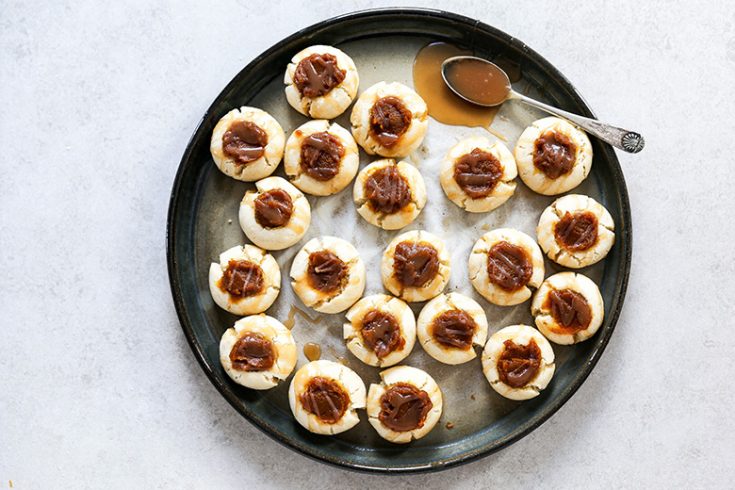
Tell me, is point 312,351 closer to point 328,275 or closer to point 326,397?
point 326,397

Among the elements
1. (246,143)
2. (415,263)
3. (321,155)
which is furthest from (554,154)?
(246,143)

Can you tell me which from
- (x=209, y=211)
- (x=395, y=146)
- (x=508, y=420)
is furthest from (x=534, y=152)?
(x=209, y=211)

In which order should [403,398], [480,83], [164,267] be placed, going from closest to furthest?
[403,398]
[480,83]
[164,267]

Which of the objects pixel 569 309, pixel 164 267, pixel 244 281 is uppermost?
pixel 569 309

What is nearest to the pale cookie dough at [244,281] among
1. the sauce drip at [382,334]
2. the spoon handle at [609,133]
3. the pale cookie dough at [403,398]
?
the sauce drip at [382,334]

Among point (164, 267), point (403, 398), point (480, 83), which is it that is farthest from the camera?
point (164, 267)

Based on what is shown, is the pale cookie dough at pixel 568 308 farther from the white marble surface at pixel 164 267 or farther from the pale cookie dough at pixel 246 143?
the pale cookie dough at pixel 246 143

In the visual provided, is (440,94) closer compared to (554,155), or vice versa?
(554,155)

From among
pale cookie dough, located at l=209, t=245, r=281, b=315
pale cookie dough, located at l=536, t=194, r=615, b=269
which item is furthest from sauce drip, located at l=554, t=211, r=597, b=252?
pale cookie dough, located at l=209, t=245, r=281, b=315

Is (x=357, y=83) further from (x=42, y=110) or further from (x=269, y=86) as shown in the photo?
(x=42, y=110)
